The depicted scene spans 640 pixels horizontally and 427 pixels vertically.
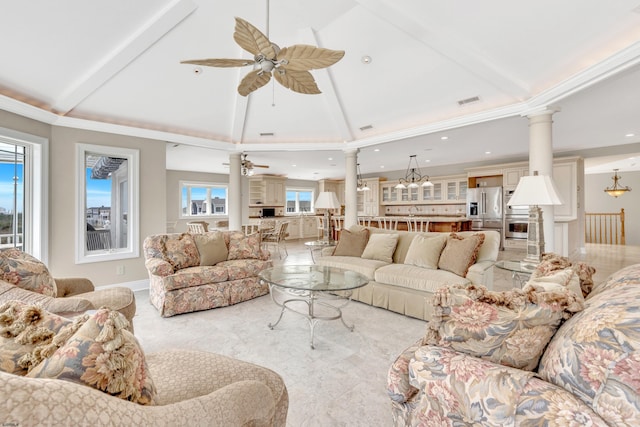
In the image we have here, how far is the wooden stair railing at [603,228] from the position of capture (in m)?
9.42

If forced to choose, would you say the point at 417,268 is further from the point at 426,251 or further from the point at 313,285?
the point at 313,285

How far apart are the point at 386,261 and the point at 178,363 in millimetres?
2964

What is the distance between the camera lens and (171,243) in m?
3.80

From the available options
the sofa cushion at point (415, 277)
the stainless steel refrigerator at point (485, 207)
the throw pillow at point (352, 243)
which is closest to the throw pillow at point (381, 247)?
the throw pillow at point (352, 243)

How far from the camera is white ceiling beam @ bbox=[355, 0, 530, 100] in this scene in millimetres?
2818

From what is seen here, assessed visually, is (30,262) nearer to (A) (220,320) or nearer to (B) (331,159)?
(A) (220,320)

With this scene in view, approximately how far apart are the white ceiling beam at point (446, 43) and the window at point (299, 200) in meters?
8.99

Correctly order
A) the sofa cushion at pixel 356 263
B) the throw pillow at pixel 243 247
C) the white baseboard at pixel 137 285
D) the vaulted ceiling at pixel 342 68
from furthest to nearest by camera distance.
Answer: the white baseboard at pixel 137 285
the throw pillow at pixel 243 247
the sofa cushion at pixel 356 263
the vaulted ceiling at pixel 342 68

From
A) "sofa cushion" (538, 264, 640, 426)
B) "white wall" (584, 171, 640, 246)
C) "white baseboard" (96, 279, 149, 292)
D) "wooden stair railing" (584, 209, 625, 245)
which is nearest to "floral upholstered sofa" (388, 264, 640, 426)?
"sofa cushion" (538, 264, 640, 426)

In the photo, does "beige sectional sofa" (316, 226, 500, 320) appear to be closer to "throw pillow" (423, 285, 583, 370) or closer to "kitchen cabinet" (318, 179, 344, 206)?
"throw pillow" (423, 285, 583, 370)

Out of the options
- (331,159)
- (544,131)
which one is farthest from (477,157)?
(544,131)

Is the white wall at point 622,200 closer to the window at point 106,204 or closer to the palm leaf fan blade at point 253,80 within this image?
the palm leaf fan blade at point 253,80

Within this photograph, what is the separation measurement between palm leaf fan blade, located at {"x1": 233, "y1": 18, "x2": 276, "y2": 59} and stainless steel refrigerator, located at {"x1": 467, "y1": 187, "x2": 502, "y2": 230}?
7573 millimetres

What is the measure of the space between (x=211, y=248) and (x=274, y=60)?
2678mm
